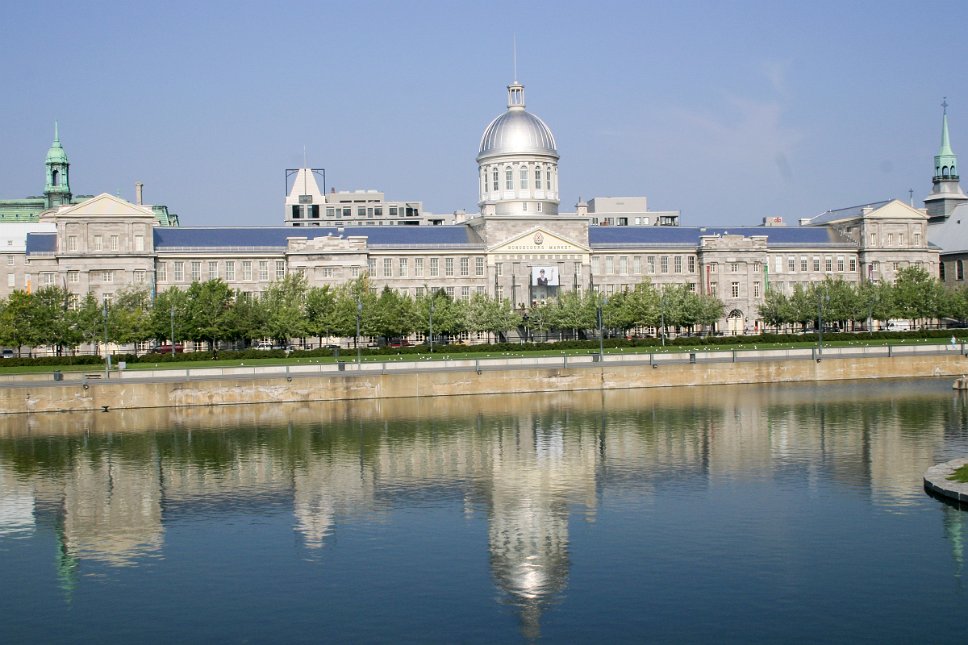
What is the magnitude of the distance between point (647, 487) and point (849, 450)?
10936mm

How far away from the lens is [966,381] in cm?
6675

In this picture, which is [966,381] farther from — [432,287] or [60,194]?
[60,194]

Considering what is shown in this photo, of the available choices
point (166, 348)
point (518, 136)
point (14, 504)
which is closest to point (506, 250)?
point (518, 136)

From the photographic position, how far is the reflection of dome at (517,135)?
362ft

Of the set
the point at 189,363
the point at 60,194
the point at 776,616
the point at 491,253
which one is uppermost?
the point at 60,194

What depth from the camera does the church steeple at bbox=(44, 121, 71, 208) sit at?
433ft

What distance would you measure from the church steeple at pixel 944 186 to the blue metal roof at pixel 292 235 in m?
58.7

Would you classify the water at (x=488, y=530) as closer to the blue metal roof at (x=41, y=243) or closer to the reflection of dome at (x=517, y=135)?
the blue metal roof at (x=41, y=243)

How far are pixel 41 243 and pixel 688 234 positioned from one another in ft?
198

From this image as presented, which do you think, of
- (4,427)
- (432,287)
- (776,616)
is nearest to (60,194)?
(432,287)

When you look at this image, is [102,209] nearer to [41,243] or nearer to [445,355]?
[41,243]

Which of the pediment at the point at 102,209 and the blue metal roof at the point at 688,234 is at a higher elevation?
the pediment at the point at 102,209

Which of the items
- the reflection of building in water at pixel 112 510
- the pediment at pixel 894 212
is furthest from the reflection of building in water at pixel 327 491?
the pediment at pixel 894 212

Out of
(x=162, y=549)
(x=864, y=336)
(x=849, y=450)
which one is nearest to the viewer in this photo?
(x=162, y=549)
